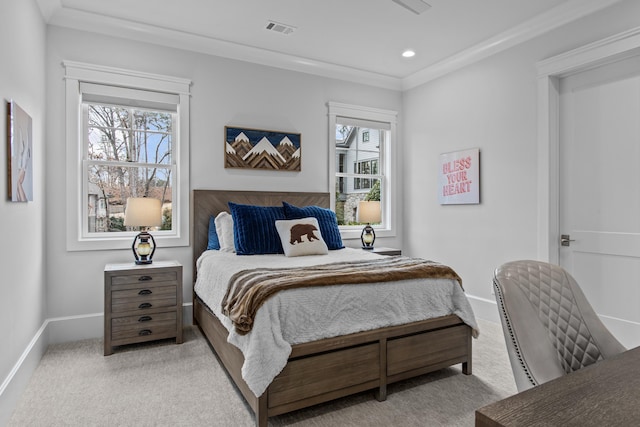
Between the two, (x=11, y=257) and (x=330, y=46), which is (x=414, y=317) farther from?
(x=330, y=46)

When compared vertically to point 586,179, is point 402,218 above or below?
below

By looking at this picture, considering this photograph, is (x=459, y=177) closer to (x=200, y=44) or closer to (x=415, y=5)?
(x=415, y=5)

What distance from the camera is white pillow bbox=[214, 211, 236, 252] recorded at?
3521 millimetres

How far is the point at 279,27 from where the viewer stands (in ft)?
11.7

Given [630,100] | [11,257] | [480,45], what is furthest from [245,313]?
[480,45]

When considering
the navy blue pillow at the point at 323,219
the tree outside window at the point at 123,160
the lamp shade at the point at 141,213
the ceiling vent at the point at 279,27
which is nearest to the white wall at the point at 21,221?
the tree outside window at the point at 123,160

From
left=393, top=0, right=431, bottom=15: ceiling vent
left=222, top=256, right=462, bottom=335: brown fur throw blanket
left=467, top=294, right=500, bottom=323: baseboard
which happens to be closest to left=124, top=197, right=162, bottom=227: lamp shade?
left=222, top=256, right=462, bottom=335: brown fur throw blanket

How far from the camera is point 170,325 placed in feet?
10.5

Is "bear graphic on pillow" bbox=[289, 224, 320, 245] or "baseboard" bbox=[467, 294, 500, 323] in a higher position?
"bear graphic on pillow" bbox=[289, 224, 320, 245]

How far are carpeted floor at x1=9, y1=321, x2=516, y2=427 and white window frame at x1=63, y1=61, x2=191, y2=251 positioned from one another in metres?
1.01

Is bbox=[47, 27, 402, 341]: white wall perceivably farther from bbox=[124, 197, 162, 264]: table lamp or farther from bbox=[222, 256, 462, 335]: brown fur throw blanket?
bbox=[222, 256, 462, 335]: brown fur throw blanket

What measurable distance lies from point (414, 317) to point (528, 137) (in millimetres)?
2195

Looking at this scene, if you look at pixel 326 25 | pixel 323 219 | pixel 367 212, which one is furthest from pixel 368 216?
pixel 326 25

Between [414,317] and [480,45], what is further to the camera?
[480,45]
